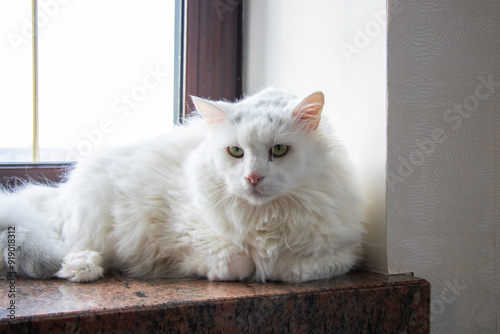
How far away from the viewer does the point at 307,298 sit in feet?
3.58

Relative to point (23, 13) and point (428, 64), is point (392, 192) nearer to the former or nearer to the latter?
point (428, 64)

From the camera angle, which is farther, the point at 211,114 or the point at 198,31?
the point at 198,31

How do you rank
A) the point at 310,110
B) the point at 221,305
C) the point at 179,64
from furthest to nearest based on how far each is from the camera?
the point at 179,64 → the point at 310,110 → the point at 221,305

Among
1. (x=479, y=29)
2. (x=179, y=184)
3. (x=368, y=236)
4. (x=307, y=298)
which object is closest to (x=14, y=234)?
(x=179, y=184)

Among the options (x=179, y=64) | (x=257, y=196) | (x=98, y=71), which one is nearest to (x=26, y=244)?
(x=257, y=196)

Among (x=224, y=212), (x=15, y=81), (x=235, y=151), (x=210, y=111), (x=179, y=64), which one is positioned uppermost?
(x=179, y=64)

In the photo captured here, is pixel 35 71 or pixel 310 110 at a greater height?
pixel 35 71

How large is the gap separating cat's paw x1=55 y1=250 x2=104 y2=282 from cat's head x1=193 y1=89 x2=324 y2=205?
0.43 m

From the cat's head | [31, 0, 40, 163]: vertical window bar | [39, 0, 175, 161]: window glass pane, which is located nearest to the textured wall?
the cat's head

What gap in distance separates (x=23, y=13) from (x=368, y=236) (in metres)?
1.42

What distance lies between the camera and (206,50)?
6.07 ft

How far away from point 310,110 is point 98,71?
95 centimetres

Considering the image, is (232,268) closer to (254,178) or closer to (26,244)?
(254,178)

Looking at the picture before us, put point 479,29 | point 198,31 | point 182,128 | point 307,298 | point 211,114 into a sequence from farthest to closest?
1. point 198,31
2. point 182,128
3. point 479,29
4. point 211,114
5. point 307,298
